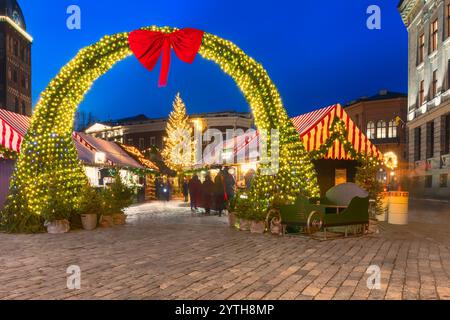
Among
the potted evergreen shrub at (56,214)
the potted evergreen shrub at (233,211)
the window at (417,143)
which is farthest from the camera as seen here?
the window at (417,143)

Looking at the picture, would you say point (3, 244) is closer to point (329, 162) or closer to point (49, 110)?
point (49, 110)

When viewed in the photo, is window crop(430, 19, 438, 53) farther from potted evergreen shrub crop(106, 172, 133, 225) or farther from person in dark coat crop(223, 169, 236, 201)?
potted evergreen shrub crop(106, 172, 133, 225)

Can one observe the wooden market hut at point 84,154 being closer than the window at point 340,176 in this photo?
Yes

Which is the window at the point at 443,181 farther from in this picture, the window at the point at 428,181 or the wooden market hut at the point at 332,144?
the wooden market hut at the point at 332,144

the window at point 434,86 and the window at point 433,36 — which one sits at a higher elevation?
the window at point 433,36

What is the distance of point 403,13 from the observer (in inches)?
1764

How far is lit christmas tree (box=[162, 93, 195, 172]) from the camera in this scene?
45.8 metres

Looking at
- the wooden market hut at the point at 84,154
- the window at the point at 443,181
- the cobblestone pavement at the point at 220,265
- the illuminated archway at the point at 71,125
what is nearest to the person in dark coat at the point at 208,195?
the wooden market hut at the point at 84,154

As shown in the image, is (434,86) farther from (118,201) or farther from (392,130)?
(118,201)

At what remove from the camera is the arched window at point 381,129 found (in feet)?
209

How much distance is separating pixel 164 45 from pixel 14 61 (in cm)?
5225

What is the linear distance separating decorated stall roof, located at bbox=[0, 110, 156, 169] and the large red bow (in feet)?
17.6

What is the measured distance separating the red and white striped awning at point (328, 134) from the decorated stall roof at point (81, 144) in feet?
32.1

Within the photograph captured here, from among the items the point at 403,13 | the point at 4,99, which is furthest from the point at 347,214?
the point at 4,99
